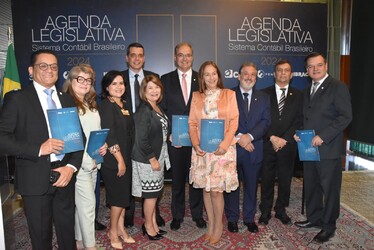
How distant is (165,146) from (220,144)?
0.57m

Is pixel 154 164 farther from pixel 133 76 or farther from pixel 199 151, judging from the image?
pixel 133 76

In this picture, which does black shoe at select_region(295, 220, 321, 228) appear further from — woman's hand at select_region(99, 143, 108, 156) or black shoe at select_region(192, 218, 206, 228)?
woman's hand at select_region(99, 143, 108, 156)

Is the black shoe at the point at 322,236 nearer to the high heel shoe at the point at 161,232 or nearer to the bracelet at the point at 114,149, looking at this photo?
the high heel shoe at the point at 161,232

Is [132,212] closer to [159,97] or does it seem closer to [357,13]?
[159,97]

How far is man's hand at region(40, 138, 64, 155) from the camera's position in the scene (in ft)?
6.76

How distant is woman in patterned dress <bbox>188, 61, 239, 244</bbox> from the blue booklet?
2.35 ft

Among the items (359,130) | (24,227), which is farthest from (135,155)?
(359,130)

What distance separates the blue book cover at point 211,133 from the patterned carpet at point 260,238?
1.00 meters

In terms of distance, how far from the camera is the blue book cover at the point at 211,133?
113 inches

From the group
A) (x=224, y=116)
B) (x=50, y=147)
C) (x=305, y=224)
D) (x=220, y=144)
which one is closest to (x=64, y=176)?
(x=50, y=147)

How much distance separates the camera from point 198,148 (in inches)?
120

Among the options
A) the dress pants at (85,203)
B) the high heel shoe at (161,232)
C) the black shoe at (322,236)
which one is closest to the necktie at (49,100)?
the dress pants at (85,203)

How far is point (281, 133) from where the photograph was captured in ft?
11.8

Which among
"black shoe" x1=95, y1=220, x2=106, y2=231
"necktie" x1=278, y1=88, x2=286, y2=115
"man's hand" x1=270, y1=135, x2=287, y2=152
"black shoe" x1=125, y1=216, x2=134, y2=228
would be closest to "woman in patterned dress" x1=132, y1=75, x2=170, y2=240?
"black shoe" x1=125, y1=216, x2=134, y2=228
